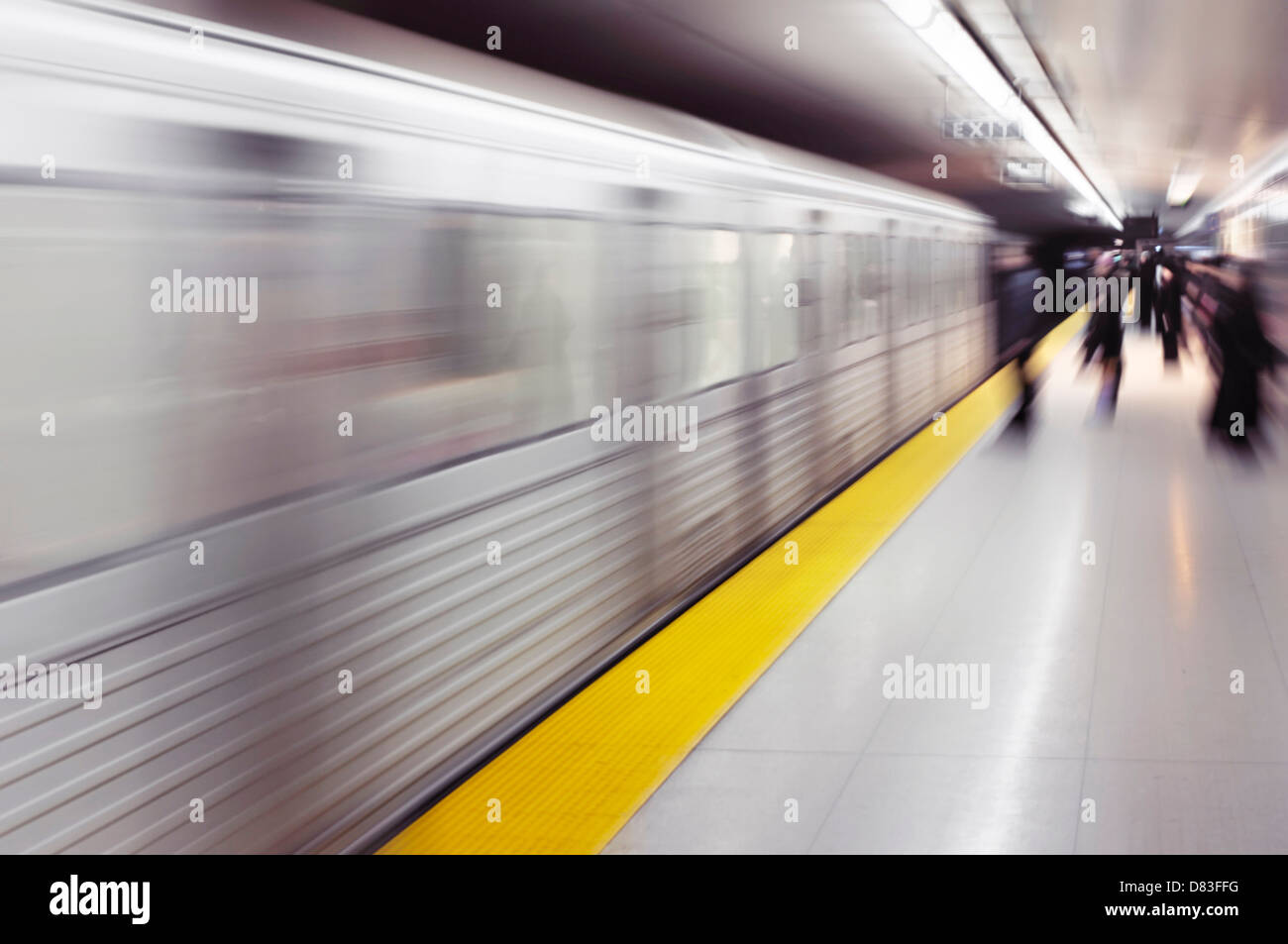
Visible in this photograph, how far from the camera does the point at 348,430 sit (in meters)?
3.34

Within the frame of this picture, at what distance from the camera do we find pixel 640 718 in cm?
450

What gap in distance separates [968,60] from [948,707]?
3.65 metres

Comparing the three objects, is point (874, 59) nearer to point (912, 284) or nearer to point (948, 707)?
point (948, 707)

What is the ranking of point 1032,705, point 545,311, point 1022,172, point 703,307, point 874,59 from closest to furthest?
point 545,311
point 1032,705
point 703,307
point 874,59
point 1022,172

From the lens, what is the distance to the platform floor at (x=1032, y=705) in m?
3.66

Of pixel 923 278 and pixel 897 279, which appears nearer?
pixel 897 279

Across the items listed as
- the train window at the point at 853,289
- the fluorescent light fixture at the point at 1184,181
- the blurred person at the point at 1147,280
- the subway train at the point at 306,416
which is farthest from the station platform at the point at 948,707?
the blurred person at the point at 1147,280

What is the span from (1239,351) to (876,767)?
8788 millimetres

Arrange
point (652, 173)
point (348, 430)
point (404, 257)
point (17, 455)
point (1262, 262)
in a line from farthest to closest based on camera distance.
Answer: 1. point (1262, 262)
2. point (652, 173)
3. point (404, 257)
4. point (348, 430)
5. point (17, 455)

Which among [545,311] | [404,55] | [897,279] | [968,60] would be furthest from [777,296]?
[404,55]

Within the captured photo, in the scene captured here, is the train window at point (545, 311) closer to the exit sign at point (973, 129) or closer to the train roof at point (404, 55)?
the train roof at point (404, 55)

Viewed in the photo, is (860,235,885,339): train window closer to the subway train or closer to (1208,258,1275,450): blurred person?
(1208,258,1275,450): blurred person
